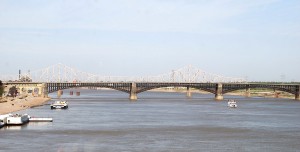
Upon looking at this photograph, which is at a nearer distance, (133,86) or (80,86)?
(80,86)

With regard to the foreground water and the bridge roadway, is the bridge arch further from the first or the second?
the foreground water

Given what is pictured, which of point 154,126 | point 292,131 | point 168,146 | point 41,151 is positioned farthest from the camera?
point 154,126

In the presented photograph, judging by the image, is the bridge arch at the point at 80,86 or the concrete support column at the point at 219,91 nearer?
the bridge arch at the point at 80,86

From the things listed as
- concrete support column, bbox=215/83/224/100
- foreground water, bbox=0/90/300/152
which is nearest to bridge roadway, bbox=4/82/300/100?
concrete support column, bbox=215/83/224/100

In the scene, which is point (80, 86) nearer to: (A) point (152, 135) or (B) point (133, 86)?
(B) point (133, 86)

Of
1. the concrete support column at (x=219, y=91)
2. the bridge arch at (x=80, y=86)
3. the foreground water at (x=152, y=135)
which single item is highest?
the bridge arch at (x=80, y=86)

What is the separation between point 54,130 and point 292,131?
30094mm

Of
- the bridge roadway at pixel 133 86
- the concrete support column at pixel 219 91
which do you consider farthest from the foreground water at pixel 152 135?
the concrete support column at pixel 219 91

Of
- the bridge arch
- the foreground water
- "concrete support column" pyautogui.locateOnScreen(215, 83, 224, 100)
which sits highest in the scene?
the bridge arch

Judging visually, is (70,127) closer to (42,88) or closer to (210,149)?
(210,149)

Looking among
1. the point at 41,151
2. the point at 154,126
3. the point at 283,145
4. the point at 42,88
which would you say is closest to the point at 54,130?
the point at 154,126

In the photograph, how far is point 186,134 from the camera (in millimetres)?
69125

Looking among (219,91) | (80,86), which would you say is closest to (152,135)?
(80,86)

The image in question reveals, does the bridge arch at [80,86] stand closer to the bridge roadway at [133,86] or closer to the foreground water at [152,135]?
the bridge roadway at [133,86]
